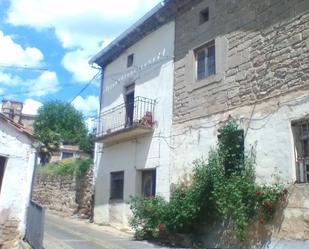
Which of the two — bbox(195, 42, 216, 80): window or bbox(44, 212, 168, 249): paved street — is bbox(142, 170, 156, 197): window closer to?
bbox(44, 212, 168, 249): paved street

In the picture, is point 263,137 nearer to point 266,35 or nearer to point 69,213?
point 266,35

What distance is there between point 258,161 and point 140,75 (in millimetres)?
7163

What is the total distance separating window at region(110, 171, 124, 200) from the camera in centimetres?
1602

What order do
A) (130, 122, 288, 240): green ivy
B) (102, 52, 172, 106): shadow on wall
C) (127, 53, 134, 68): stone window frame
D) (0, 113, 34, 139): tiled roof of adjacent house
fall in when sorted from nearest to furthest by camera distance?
(130, 122, 288, 240): green ivy → (0, 113, 34, 139): tiled roof of adjacent house → (102, 52, 172, 106): shadow on wall → (127, 53, 134, 68): stone window frame

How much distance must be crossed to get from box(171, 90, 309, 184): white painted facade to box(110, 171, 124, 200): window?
187 inches

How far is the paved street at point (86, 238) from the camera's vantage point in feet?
36.3

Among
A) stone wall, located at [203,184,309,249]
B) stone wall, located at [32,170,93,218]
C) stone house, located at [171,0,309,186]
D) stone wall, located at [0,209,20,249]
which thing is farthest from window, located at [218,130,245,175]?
stone wall, located at [32,170,93,218]

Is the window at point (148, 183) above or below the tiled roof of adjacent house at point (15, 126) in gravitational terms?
below

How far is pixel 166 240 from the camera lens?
39.6ft

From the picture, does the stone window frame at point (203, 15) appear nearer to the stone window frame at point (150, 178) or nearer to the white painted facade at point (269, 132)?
the white painted facade at point (269, 132)

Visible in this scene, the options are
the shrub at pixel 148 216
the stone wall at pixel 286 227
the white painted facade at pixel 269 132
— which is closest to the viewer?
the stone wall at pixel 286 227

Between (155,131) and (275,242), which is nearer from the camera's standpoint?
(275,242)

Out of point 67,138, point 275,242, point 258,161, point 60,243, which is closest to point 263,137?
point 258,161

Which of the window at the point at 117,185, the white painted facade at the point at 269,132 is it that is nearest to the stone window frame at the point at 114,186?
the window at the point at 117,185
